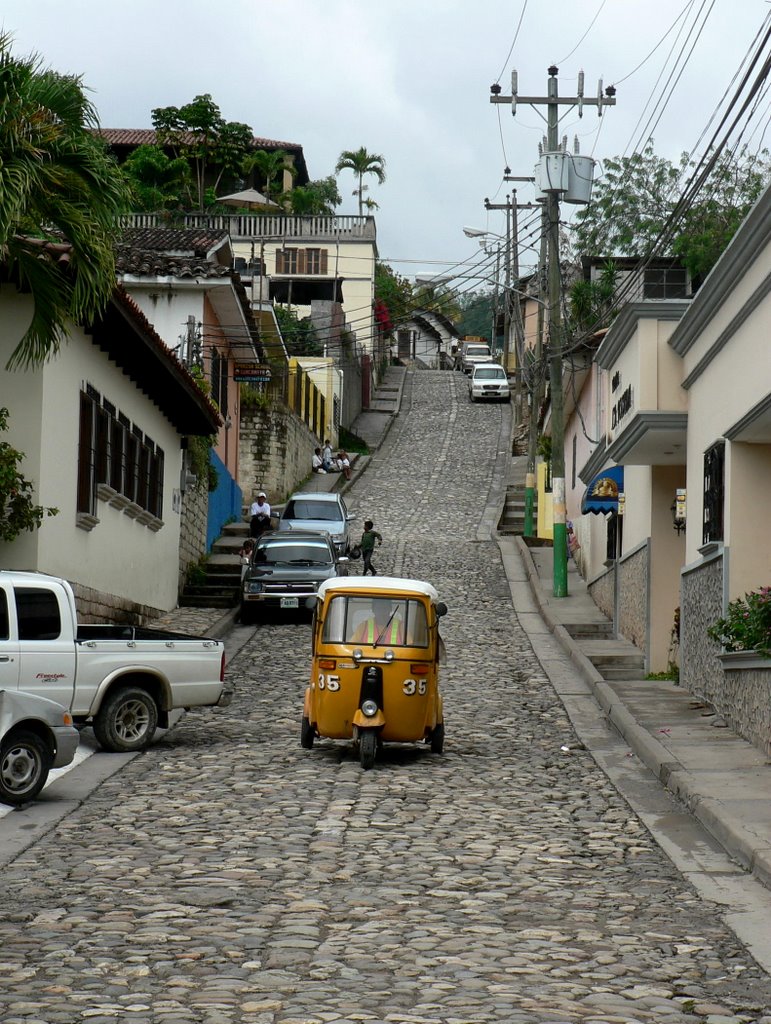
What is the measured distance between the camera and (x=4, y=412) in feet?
57.5

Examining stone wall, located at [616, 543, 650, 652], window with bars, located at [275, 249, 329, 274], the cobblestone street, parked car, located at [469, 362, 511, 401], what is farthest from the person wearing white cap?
window with bars, located at [275, 249, 329, 274]

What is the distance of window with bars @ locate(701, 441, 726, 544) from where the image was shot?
17516mm

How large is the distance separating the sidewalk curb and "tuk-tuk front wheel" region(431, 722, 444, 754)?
216cm

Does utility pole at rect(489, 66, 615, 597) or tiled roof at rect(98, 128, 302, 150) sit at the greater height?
tiled roof at rect(98, 128, 302, 150)

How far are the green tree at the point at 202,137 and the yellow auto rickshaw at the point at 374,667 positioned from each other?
214 feet

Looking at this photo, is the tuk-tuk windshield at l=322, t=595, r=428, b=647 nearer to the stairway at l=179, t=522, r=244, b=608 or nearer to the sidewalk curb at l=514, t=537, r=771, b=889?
the sidewalk curb at l=514, t=537, r=771, b=889

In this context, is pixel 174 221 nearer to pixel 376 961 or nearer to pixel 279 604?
pixel 279 604

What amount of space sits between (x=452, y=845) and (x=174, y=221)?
5710 cm

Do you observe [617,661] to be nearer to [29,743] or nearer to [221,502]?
[29,743]

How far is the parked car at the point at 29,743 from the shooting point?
38.5ft

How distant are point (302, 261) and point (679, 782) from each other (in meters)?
65.8

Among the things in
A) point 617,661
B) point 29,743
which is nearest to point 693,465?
point 617,661

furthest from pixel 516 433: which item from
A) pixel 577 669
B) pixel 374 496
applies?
pixel 577 669

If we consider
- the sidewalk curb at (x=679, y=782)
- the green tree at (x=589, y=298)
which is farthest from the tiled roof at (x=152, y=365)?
the green tree at (x=589, y=298)
